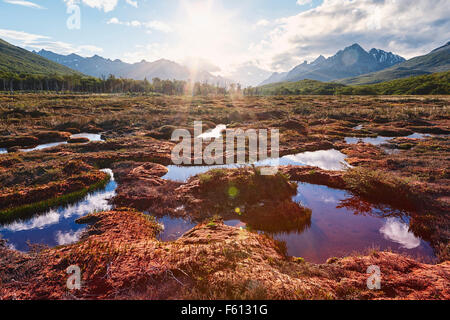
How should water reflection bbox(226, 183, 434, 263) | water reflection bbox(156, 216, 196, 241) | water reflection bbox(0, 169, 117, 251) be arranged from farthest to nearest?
1. water reflection bbox(156, 216, 196, 241)
2. water reflection bbox(0, 169, 117, 251)
3. water reflection bbox(226, 183, 434, 263)

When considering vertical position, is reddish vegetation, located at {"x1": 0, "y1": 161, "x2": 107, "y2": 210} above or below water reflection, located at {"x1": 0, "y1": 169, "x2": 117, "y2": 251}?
above

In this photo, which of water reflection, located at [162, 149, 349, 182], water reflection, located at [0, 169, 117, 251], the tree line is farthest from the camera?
the tree line

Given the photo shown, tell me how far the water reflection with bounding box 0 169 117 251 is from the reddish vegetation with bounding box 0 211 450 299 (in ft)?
4.22

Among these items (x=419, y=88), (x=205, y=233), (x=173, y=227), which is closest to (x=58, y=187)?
(x=173, y=227)

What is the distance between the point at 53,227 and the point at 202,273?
996 centimetres

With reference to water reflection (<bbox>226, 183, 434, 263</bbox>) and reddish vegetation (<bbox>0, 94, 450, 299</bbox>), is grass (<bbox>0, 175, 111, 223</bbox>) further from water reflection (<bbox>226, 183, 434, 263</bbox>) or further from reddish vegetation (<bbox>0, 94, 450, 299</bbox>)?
water reflection (<bbox>226, 183, 434, 263</bbox>)

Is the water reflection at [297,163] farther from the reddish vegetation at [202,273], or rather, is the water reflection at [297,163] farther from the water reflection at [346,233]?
the reddish vegetation at [202,273]

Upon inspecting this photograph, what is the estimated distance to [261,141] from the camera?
30953 millimetres

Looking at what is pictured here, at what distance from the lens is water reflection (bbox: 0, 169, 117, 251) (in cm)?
1047

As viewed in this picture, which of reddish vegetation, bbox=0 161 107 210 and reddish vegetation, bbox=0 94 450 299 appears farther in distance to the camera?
reddish vegetation, bbox=0 161 107 210

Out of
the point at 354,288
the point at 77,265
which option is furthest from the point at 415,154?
the point at 77,265

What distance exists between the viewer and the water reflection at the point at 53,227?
10.5 meters

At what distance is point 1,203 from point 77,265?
10013mm

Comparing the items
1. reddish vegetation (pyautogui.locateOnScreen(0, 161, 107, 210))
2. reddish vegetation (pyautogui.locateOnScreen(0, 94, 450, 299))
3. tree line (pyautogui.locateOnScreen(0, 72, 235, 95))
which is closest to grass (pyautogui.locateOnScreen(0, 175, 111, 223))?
reddish vegetation (pyautogui.locateOnScreen(0, 161, 107, 210))
